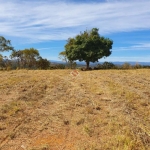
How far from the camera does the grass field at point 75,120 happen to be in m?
3.77

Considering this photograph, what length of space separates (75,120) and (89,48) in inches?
590

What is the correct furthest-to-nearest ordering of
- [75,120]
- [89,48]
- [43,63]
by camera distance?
[43,63] < [89,48] < [75,120]

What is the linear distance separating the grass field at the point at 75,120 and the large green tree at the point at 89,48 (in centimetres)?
1152

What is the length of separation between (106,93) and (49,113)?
2768 mm

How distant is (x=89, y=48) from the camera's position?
63.7 ft

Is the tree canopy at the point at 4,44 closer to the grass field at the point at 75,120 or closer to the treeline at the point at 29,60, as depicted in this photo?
the treeline at the point at 29,60

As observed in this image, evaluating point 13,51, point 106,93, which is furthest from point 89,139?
point 13,51

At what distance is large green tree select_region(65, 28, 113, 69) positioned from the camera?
19062 mm

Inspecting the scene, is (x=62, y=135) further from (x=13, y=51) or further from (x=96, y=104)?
(x=13, y=51)

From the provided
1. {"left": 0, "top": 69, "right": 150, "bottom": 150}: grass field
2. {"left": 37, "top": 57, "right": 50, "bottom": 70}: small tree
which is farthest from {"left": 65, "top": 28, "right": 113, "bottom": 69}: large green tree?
{"left": 0, "top": 69, "right": 150, "bottom": 150}: grass field

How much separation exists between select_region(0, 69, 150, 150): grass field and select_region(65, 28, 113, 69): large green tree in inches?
454

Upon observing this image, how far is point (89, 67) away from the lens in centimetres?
2062

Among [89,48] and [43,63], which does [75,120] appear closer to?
[89,48]

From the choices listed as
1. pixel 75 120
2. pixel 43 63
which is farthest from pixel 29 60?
pixel 75 120
